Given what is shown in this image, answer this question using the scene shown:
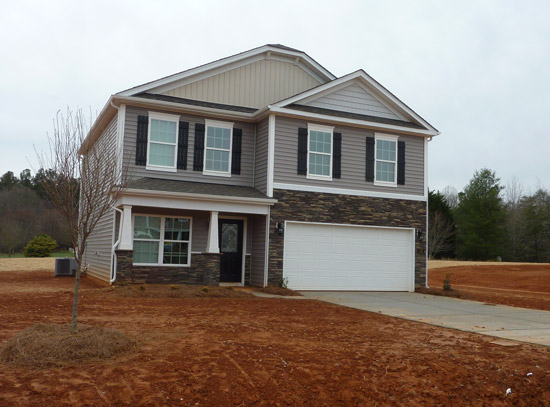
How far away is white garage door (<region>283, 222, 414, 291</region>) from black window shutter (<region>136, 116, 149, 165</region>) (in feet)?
15.9

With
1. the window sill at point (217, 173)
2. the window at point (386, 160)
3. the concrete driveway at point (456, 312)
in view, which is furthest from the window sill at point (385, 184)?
the window sill at point (217, 173)

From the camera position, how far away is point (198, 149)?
16.6m

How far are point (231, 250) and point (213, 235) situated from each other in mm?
1879

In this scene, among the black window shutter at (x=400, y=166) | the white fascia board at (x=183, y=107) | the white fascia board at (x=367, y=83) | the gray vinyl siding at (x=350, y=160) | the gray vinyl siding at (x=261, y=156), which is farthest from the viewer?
the black window shutter at (x=400, y=166)

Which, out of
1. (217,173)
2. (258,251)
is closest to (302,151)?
(217,173)

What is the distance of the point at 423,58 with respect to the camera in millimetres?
19547

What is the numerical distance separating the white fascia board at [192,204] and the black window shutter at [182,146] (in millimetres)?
1803

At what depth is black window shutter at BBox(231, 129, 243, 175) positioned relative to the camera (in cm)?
1719

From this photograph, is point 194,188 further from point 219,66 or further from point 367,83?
point 367,83

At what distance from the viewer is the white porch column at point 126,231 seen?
1433cm

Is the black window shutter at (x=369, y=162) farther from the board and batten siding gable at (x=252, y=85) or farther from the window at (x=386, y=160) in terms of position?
the board and batten siding gable at (x=252, y=85)

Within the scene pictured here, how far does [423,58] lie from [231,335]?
15.0m

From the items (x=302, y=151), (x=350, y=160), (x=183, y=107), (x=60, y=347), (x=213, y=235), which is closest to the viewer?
(x=60, y=347)

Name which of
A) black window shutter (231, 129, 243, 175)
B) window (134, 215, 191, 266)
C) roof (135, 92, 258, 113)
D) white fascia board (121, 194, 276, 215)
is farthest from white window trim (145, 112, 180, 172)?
black window shutter (231, 129, 243, 175)
